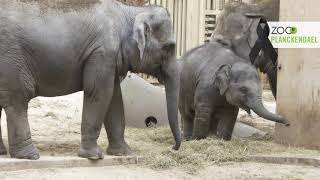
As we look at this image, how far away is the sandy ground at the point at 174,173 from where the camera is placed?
805 cm

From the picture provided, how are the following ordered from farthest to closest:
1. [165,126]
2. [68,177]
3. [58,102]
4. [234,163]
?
[58,102]
[165,126]
[234,163]
[68,177]

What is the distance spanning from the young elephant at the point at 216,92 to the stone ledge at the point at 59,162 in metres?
2.10

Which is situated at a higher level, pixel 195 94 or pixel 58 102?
pixel 195 94

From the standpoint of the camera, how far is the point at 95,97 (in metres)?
8.70

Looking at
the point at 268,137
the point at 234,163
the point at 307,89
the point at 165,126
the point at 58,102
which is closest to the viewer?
the point at 234,163

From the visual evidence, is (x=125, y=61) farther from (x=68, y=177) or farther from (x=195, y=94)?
(x=195, y=94)

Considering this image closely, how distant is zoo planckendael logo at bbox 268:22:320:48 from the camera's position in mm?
10648

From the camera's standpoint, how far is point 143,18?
29.3 feet

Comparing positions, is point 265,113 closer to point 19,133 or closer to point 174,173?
point 174,173

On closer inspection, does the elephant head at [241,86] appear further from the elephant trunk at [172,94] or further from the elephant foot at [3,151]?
the elephant foot at [3,151]

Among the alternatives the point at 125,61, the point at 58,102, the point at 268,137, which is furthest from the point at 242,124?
the point at 125,61

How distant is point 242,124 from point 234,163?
359 centimetres

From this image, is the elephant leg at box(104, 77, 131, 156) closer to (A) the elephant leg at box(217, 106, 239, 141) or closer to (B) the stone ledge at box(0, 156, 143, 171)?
(B) the stone ledge at box(0, 156, 143, 171)

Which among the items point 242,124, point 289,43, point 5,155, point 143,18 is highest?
point 143,18
